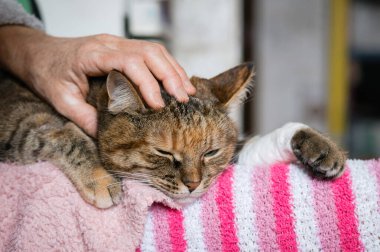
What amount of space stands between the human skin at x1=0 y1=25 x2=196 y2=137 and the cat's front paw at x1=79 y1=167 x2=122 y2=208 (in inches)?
6.5

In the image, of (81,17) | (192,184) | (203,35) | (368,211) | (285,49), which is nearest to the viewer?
(368,211)

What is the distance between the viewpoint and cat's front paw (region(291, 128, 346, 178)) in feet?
2.56

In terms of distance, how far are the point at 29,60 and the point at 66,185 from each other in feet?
1.33

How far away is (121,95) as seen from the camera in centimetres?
90

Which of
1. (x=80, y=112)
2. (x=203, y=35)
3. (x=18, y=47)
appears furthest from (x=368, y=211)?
(x=203, y=35)

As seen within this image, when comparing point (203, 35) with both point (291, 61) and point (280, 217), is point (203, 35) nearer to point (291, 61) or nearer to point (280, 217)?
point (291, 61)

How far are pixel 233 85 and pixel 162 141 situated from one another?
0.79 ft

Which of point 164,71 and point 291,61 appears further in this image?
point 291,61

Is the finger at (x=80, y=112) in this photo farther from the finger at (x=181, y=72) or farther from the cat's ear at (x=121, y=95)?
the finger at (x=181, y=72)

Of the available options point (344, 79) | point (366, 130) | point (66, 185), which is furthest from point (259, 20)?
point (66, 185)

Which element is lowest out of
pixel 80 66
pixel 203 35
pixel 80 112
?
A: pixel 203 35

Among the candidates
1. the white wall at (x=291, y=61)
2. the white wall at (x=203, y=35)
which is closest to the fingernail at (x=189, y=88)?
the white wall at (x=203, y=35)

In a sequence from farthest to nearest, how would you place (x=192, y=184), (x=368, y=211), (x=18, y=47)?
(x=18, y=47), (x=192, y=184), (x=368, y=211)

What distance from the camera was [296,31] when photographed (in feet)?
9.23
